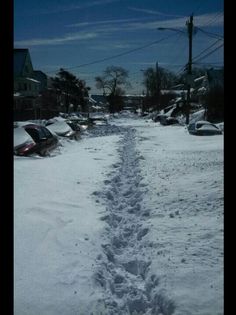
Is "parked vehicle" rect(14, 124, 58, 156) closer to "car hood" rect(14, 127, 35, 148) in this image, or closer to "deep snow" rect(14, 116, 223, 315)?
"car hood" rect(14, 127, 35, 148)

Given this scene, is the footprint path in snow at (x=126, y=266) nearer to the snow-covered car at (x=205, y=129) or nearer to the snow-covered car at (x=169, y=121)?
the snow-covered car at (x=205, y=129)

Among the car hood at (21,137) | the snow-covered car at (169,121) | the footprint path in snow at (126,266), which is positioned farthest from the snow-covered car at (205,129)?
the footprint path in snow at (126,266)

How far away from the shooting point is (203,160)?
15.4 m

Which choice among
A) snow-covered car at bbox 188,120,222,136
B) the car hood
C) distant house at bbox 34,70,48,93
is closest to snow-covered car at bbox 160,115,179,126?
snow-covered car at bbox 188,120,222,136

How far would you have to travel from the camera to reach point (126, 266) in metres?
5.23

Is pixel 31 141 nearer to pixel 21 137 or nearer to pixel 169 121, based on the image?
pixel 21 137

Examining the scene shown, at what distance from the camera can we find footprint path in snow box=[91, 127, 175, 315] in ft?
13.4

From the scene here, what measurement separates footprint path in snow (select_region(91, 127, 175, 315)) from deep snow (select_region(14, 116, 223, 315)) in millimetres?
11

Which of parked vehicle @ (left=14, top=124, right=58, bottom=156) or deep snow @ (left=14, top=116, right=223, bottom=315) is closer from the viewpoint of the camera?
deep snow @ (left=14, top=116, right=223, bottom=315)

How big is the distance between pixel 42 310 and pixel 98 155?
14434 millimetres
